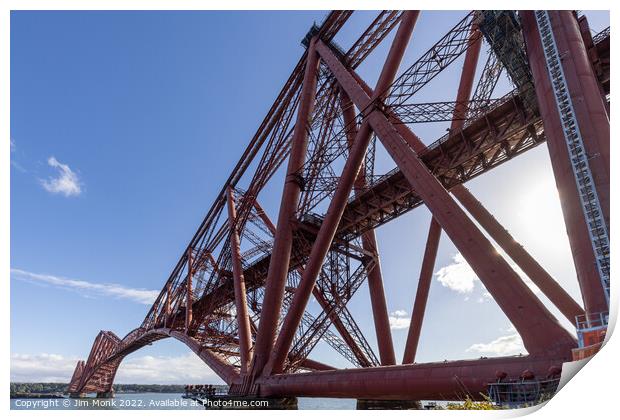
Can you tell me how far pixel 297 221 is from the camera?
731 inches

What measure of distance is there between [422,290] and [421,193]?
26.0 ft

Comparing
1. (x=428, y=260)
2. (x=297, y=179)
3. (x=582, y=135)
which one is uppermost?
(x=297, y=179)

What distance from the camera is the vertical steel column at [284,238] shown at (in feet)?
56.6

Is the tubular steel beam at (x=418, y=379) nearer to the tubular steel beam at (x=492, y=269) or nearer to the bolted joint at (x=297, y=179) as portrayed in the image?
the tubular steel beam at (x=492, y=269)

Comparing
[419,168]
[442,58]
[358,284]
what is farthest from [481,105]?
[358,284]

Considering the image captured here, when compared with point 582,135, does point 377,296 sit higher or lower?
lower

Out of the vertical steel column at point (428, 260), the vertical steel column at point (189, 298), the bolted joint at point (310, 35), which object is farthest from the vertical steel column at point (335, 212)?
the vertical steel column at point (189, 298)

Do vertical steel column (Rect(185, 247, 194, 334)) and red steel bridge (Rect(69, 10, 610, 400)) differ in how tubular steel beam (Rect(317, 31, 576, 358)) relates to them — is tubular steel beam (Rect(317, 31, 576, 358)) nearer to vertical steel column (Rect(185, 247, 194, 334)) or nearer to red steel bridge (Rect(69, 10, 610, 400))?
red steel bridge (Rect(69, 10, 610, 400))

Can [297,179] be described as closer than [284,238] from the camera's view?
No

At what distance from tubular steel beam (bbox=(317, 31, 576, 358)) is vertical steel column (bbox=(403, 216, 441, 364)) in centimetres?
654

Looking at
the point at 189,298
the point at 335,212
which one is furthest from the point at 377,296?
the point at 189,298

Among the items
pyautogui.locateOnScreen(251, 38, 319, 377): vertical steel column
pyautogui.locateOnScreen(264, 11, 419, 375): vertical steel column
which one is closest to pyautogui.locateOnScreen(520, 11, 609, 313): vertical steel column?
pyautogui.locateOnScreen(264, 11, 419, 375): vertical steel column

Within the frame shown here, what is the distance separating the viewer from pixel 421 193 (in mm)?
11508

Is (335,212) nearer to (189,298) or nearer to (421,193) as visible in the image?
(421,193)
